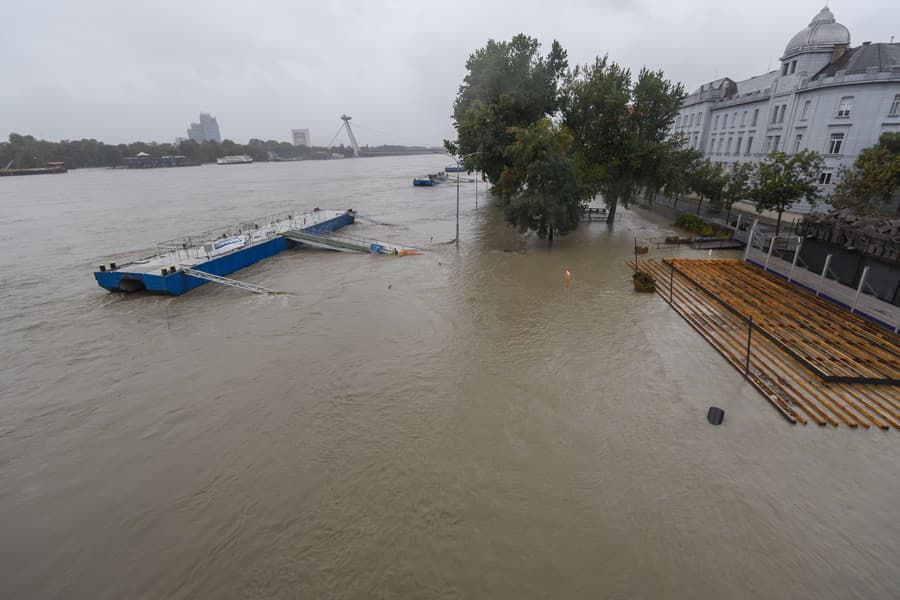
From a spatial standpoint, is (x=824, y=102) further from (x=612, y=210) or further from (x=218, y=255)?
(x=218, y=255)

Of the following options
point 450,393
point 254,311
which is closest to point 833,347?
point 450,393

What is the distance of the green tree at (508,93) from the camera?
35438mm

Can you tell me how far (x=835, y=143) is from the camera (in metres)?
32.8

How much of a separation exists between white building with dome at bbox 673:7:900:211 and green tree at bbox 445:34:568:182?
68.1ft

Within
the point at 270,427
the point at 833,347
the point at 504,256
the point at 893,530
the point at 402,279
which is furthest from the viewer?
the point at 504,256

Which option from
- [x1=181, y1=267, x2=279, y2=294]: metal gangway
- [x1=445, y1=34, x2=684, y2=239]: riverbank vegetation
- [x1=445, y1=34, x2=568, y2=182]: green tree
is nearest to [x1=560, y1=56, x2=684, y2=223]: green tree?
[x1=445, y1=34, x2=684, y2=239]: riverbank vegetation

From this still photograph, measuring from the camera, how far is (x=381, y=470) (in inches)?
375

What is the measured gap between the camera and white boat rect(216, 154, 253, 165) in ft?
579

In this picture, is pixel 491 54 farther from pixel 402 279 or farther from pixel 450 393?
pixel 450 393

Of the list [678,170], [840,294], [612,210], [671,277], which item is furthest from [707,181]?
[840,294]

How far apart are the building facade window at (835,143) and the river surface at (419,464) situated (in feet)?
92.6

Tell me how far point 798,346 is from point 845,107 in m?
31.5

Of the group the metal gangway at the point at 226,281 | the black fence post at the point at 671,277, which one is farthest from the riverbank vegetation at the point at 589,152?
the metal gangway at the point at 226,281

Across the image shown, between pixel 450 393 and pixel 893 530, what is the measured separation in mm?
9914
